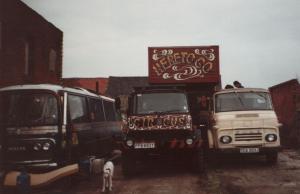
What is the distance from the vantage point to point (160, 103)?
13742 millimetres

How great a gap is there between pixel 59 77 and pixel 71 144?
13.6m

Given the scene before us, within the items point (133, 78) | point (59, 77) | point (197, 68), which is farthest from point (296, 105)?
point (133, 78)

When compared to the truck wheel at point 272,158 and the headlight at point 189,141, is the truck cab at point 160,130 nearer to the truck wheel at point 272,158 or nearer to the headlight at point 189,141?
the headlight at point 189,141

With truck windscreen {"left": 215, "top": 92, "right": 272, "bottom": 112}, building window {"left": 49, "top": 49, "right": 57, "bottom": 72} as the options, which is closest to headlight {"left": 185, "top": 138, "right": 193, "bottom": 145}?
truck windscreen {"left": 215, "top": 92, "right": 272, "bottom": 112}

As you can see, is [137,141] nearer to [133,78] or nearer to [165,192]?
[165,192]

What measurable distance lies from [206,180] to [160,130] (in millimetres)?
2003

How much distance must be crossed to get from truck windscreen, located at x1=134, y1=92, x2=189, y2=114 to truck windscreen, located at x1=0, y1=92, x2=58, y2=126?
10.9 ft

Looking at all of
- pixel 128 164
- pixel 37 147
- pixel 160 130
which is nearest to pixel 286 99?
pixel 160 130

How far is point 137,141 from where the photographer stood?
13148 mm

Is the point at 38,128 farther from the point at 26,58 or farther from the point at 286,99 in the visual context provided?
the point at 286,99

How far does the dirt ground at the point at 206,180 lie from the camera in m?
10.6

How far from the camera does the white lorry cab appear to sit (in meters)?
14.1

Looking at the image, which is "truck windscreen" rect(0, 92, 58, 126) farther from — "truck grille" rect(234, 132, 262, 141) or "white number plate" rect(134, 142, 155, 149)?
"truck grille" rect(234, 132, 262, 141)

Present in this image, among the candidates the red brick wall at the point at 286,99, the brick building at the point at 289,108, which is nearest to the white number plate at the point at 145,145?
the brick building at the point at 289,108
